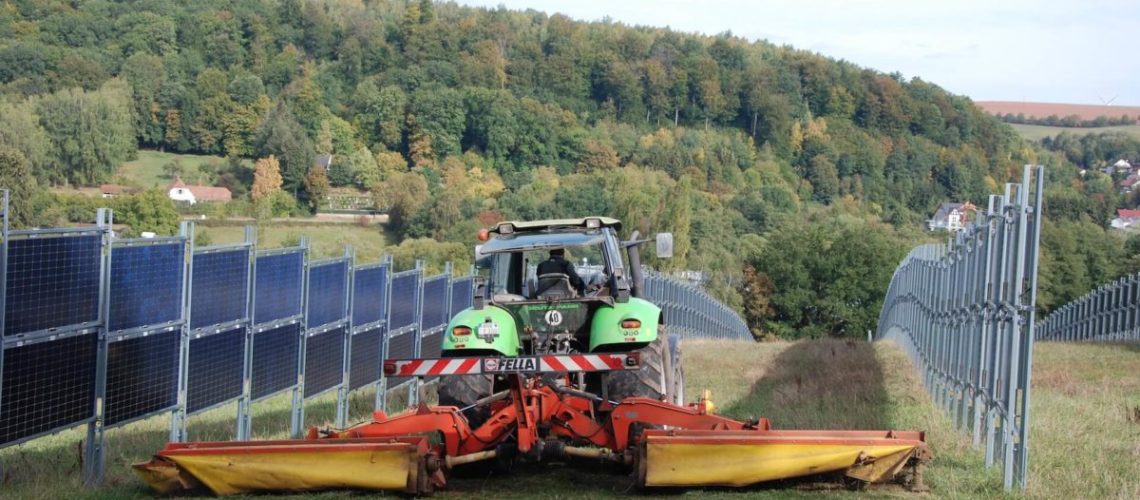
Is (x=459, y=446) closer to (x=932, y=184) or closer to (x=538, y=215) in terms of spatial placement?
(x=538, y=215)

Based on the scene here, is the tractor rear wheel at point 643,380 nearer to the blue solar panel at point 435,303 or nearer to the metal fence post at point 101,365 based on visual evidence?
the metal fence post at point 101,365

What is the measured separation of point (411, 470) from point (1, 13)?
143025mm

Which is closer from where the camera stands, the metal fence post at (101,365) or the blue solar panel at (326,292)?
the metal fence post at (101,365)

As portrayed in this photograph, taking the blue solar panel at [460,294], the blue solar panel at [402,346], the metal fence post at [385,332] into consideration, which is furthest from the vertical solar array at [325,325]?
the blue solar panel at [460,294]

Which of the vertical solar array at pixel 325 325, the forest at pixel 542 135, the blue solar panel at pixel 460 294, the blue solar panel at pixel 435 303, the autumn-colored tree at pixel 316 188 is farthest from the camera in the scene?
the autumn-colored tree at pixel 316 188

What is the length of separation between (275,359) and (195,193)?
94.0 meters

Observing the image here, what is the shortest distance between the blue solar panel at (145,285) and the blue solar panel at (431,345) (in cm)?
911

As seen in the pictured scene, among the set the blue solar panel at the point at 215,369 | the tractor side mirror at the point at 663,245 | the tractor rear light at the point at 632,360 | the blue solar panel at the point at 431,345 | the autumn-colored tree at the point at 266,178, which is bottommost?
the autumn-colored tree at the point at 266,178

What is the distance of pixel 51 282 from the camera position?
34.7 ft

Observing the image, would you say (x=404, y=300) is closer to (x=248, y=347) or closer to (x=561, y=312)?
(x=248, y=347)

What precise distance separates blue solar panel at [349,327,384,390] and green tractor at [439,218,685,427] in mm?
4643

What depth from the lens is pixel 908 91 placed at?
18112cm

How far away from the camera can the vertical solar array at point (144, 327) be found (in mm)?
11578

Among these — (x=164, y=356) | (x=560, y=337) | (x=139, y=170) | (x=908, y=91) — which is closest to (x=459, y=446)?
(x=560, y=337)
